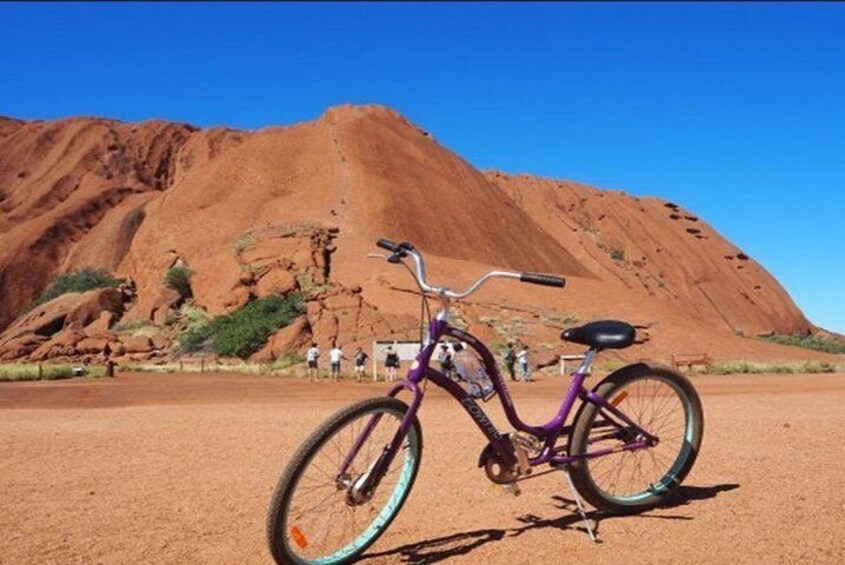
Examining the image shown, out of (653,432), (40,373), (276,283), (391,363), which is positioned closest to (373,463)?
(653,432)

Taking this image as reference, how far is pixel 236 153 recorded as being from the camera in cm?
6331

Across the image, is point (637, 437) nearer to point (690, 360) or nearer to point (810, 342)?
point (690, 360)

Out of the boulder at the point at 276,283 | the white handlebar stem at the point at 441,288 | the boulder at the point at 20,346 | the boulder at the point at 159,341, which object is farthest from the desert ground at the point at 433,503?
the boulder at the point at 20,346

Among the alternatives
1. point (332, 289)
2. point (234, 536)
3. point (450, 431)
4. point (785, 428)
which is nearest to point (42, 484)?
point (234, 536)

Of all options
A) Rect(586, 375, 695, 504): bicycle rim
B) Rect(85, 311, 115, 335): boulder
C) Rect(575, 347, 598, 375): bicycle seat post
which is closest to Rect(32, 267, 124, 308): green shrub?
Rect(85, 311, 115, 335): boulder

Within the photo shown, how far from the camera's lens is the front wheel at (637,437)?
16.2ft

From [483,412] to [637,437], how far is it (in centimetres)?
134

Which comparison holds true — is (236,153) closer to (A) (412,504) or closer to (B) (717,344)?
(B) (717,344)

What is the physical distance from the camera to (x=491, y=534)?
4730mm

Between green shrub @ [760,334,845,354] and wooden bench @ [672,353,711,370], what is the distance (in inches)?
1528

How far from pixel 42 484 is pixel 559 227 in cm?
8247

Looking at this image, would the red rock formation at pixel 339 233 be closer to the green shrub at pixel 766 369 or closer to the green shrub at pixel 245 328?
the green shrub at pixel 245 328

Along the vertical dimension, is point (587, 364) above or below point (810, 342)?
below

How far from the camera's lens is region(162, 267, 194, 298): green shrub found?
4709 centimetres
